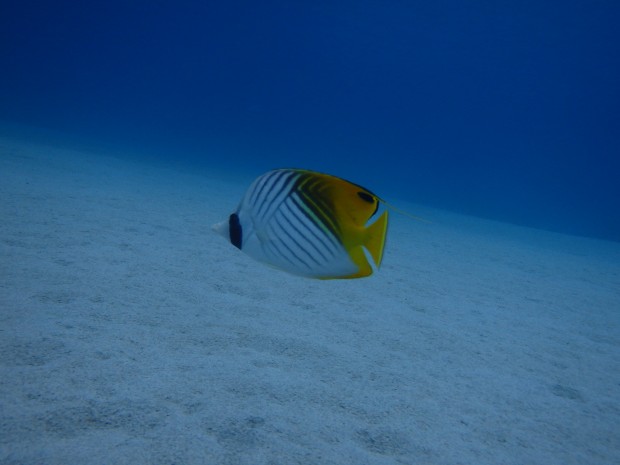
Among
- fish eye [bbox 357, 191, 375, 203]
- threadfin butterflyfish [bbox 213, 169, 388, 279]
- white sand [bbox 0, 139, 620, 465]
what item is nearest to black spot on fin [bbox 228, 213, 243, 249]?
threadfin butterflyfish [bbox 213, 169, 388, 279]

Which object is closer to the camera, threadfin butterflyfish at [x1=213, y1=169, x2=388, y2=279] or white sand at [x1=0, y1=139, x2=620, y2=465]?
threadfin butterflyfish at [x1=213, y1=169, x2=388, y2=279]

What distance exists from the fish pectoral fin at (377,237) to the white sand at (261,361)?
3.74ft

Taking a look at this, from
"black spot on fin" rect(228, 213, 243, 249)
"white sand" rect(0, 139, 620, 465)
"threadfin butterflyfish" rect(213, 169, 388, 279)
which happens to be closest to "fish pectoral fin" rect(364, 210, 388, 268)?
"threadfin butterflyfish" rect(213, 169, 388, 279)

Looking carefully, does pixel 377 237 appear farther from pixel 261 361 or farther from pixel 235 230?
pixel 261 361

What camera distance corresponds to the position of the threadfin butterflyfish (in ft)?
2.75

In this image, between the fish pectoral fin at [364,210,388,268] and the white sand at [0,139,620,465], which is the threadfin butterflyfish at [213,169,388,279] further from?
the white sand at [0,139,620,465]

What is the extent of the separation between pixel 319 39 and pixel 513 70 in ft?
64.7

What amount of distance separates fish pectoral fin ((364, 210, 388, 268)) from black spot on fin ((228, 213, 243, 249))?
0.31 metres

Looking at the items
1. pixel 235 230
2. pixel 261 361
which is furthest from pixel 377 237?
pixel 261 361

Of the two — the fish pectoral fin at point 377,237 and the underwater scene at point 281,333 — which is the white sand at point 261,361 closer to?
the underwater scene at point 281,333

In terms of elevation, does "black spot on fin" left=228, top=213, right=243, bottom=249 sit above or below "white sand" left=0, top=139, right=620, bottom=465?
above

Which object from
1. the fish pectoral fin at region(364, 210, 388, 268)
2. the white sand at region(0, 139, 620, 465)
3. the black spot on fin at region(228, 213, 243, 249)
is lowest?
the white sand at region(0, 139, 620, 465)

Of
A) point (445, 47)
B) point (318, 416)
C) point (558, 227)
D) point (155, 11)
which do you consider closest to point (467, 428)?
point (318, 416)

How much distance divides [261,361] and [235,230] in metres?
1.55
